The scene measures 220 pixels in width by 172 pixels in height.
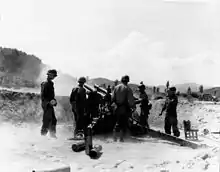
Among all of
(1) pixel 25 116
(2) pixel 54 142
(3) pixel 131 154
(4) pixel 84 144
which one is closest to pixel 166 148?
(3) pixel 131 154

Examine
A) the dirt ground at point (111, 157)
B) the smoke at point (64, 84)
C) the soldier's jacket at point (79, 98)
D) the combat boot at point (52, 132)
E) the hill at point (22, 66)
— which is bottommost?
the dirt ground at point (111, 157)

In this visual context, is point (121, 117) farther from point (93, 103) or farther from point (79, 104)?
point (93, 103)

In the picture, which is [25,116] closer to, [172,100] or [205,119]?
[172,100]

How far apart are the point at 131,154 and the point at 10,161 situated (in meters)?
2.52

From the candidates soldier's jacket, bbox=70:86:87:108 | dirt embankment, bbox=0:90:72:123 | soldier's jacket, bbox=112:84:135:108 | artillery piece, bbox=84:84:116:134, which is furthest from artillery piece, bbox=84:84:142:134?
dirt embankment, bbox=0:90:72:123

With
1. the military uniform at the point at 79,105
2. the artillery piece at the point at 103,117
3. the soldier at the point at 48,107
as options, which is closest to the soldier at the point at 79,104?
the military uniform at the point at 79,105

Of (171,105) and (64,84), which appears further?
(64,84)

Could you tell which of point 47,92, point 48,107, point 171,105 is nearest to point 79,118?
point 48,107

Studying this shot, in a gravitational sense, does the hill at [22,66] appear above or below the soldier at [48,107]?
above

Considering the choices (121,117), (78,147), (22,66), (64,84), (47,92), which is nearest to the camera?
(78,147)

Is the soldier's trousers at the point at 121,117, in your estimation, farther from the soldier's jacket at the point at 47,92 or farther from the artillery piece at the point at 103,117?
the soldier's jacket at the point at 47,92

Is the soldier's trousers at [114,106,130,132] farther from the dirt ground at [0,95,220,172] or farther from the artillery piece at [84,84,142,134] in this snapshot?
the artillery piece at [84,84,142,134]

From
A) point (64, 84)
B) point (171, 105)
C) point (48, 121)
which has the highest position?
point (64, 84)

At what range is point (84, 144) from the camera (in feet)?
23.4
